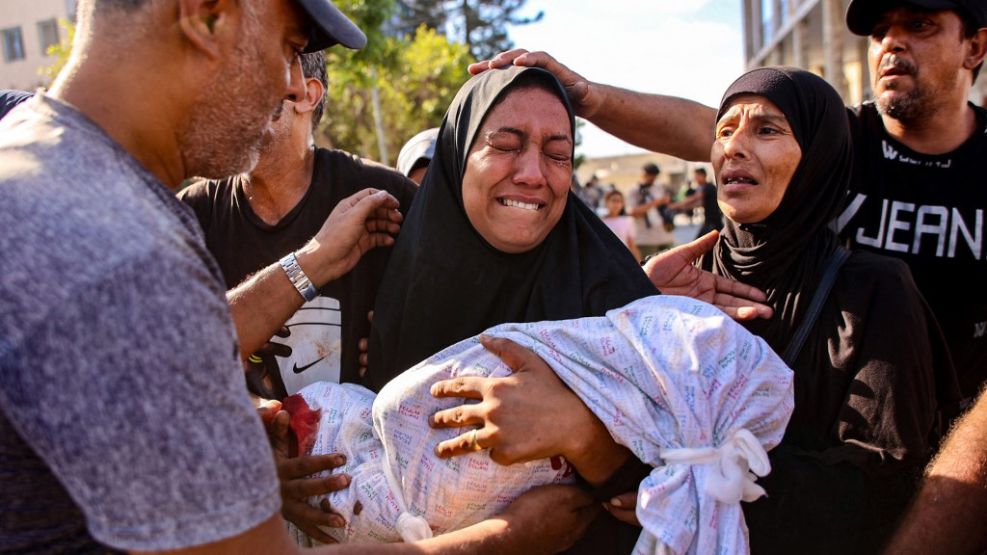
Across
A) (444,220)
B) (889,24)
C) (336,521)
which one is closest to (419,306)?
(444,220)

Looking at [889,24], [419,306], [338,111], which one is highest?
[338,111]

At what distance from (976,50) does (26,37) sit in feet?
139

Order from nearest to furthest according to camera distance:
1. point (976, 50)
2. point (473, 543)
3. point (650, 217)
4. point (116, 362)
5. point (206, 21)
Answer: point (116, 362), point (206, 21), point (473, 543), point (976, 50), point (650, 217)

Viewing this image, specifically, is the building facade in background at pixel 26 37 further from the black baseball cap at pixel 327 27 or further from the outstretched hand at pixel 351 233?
the black baseball cap at pixel 327 27

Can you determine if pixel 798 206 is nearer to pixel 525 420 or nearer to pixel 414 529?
pixel 525 420

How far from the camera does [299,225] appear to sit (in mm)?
2871

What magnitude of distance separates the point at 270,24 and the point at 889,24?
287 centimetres

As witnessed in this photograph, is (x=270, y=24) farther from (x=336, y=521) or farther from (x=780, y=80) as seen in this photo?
(x=780, y=80)

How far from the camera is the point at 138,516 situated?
112 cm

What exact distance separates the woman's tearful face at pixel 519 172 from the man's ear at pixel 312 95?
2.91 feet

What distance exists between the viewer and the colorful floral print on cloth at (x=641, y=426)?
5.71 feet

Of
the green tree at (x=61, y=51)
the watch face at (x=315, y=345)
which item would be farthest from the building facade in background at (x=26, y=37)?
the watch face at (x=315, y=345)

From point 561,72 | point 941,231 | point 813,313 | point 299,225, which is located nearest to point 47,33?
point 299,225

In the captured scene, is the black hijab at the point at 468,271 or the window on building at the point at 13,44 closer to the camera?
the black hijab at the point at 468,271
